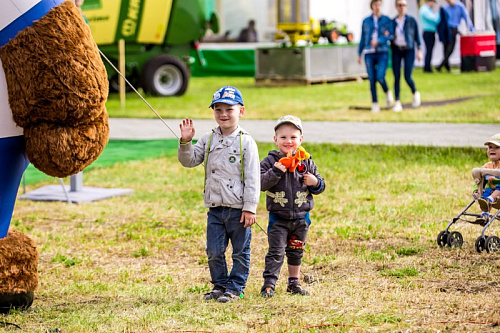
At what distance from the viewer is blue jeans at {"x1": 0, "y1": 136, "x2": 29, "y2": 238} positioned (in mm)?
4934

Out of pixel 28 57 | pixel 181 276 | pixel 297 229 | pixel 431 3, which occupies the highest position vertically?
pixel 431 3

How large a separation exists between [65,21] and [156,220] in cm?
346

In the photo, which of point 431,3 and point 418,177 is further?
point 431,3

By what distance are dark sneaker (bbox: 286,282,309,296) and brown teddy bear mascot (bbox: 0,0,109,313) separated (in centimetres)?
145

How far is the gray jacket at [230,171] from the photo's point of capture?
5234mm

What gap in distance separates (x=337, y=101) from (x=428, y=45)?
9262mm

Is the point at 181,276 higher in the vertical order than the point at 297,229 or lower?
lower

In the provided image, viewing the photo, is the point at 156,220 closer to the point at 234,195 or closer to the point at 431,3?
the point at 234,195

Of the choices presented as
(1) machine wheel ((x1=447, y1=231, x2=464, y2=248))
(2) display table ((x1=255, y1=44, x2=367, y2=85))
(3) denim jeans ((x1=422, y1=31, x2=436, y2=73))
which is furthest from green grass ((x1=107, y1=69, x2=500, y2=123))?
(1) machine wheel ((x1=447, y1=231, x2=464, y2=248))

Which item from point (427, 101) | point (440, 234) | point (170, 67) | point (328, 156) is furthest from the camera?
point (170, 67)

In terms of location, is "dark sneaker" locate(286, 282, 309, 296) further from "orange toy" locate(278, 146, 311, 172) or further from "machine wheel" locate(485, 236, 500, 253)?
"machine wheel" locate(485, 236, 500, 253)

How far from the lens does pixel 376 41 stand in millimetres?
14500

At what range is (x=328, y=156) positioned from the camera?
36.0 ft

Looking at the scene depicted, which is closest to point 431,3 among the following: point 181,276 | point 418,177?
point 418,177
